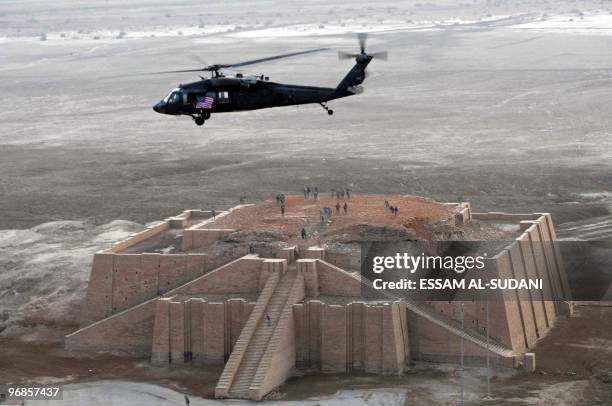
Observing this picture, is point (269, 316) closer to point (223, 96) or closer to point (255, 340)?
point (255, 340)

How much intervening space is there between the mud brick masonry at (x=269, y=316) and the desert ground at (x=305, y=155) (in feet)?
2.91

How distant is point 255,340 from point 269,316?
3.53 ft

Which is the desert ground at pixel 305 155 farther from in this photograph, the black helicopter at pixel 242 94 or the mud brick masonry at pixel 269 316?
the black helicopter at pixel 242 94

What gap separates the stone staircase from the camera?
168ft

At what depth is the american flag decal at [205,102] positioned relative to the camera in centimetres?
5822

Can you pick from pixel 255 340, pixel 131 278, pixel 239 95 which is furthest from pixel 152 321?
pixel 239 95

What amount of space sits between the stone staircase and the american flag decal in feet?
20.8

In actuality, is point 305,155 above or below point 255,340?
above

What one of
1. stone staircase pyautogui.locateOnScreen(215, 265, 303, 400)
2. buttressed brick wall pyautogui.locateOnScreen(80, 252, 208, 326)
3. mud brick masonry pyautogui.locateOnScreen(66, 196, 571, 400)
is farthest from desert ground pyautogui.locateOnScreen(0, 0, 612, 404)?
buttressed brick wall pyautogui.locateOnScreen(80, 252, 208, 326)

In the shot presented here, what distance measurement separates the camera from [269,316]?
53.9 meters

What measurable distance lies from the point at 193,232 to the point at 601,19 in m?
131

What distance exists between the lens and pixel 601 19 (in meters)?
184

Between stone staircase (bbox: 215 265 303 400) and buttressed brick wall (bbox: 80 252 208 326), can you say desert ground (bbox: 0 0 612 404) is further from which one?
buttressed brick wall (bbox: 80 252 208 326)

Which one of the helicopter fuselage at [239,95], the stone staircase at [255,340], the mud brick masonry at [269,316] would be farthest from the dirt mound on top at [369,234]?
the helicopter fuselage at [239,95]
